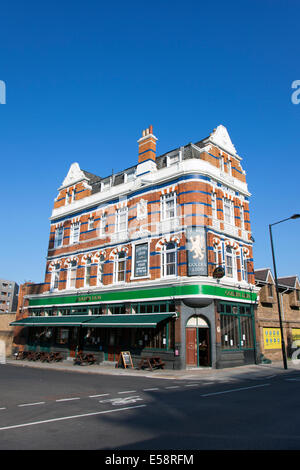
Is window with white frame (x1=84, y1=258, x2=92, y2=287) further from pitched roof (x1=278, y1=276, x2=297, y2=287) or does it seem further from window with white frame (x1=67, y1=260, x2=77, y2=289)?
pitched roof (x1=278, y1=276, x2=297, y2=287)

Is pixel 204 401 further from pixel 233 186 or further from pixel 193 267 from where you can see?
pixel 233 186

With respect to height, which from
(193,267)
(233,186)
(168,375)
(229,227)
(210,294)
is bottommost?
(168,375)

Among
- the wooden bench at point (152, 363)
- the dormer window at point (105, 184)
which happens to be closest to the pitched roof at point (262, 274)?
A: the wooden bench at point (152, 363)

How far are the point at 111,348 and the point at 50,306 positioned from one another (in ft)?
31.3

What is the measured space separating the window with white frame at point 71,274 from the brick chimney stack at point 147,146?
11.9 m

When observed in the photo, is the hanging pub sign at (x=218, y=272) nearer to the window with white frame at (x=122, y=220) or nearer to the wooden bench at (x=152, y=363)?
the wooden bench at (x=152, y=363)

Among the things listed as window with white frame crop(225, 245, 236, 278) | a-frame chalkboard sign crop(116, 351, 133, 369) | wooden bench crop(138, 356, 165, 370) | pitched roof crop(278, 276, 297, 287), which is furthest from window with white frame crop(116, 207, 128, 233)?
pitched roof crop(278, 276, 297, 287)

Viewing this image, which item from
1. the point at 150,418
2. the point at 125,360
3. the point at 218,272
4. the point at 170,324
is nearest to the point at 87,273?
the point at 125,360

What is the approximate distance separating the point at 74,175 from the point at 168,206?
1440 cm

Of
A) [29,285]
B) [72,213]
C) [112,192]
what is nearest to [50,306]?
[29,285]

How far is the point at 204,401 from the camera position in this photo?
33.3 ft

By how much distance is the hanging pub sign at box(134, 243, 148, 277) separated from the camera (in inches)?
991

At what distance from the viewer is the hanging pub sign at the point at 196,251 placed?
22062mm

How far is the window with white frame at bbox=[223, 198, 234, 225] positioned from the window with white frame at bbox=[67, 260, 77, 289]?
590 inches
